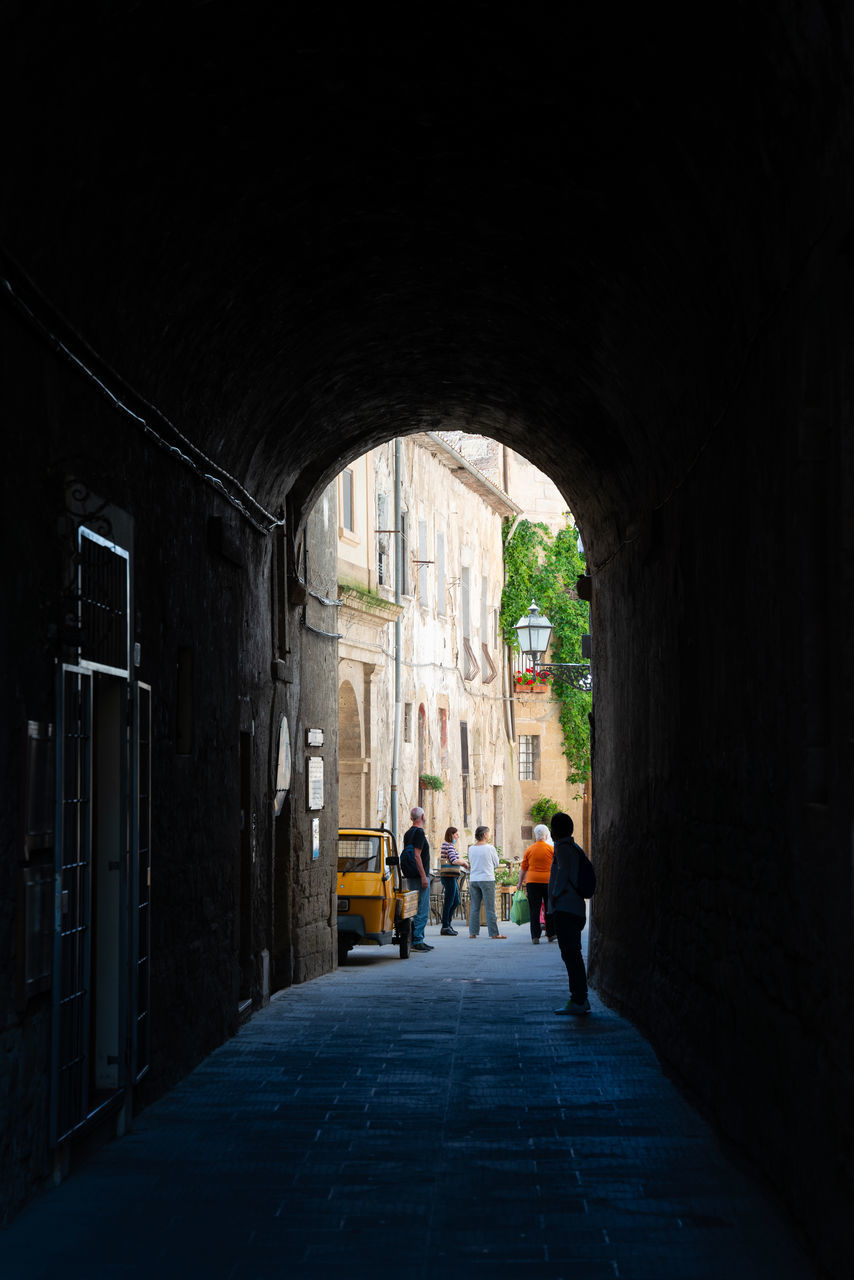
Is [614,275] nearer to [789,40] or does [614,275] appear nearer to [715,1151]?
[789,40]

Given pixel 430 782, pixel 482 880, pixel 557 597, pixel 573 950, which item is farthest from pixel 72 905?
pixel 557 597

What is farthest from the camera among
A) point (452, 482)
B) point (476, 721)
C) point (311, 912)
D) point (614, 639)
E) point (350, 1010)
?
point (476, 721)

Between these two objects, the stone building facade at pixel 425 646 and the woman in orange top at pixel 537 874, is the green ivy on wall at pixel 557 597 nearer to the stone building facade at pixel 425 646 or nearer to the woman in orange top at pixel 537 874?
the stone building facade at pixel 425 646

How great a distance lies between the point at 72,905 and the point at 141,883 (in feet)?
3.85

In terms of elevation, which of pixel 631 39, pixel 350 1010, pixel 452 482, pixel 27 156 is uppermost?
pixel 452 482

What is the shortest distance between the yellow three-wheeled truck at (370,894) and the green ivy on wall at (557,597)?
20.6 metres

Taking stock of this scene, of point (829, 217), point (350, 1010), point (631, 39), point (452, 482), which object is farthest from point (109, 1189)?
point (452, 482)

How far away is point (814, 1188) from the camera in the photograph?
5.07 m

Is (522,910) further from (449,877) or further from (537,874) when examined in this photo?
(449,877)

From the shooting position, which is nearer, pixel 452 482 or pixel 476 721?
pixel 452 482

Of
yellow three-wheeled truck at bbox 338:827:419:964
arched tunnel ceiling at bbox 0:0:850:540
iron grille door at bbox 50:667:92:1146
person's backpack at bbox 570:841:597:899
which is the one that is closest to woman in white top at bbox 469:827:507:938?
yellow three-wheeled truck at bbox 338:827:419:964

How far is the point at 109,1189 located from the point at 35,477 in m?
2.68

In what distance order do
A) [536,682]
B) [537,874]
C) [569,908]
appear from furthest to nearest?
[536,682] < [537,874] < [569,908]

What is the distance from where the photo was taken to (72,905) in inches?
253
